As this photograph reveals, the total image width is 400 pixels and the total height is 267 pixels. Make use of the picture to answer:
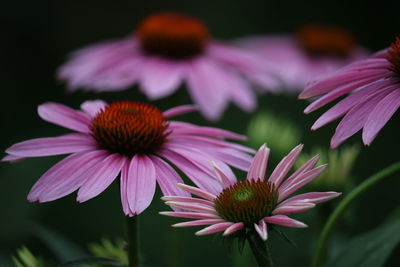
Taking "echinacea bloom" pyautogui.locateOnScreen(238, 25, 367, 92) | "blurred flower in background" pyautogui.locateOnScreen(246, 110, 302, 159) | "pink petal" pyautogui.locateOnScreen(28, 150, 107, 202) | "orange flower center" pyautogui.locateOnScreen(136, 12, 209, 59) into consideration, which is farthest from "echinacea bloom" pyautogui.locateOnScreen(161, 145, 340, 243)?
"echinacea bloom" pyautogui.locateOnScreen(238, 25, 367, 92)

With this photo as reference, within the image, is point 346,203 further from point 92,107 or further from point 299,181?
point 92,107

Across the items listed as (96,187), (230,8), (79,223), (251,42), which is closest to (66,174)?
(96,187)

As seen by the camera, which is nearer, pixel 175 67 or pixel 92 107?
pixel 92 107

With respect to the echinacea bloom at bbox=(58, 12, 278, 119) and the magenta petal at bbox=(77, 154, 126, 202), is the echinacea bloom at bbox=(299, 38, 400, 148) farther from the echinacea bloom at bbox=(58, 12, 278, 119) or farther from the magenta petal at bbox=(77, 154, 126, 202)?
the echinacea bloom at bbox=(58, 12, 278, 119)

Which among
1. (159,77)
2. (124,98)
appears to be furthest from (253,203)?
(124,98)

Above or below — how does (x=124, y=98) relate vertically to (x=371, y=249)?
above

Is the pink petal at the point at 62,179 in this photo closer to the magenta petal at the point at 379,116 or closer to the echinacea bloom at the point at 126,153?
the echinacea bloom at the point at 126,153
